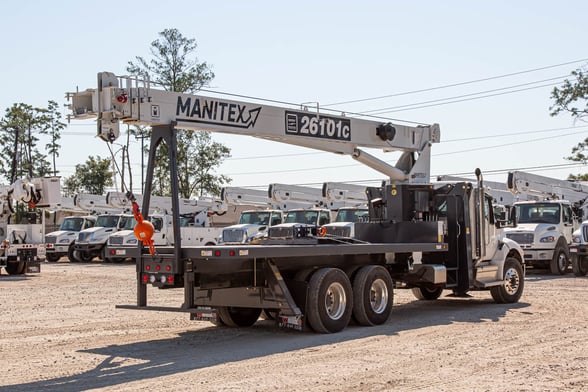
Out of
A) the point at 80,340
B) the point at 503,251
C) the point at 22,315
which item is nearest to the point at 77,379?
the point at 80,340

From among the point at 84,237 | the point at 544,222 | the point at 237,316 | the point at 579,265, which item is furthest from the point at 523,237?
the point at 84,237

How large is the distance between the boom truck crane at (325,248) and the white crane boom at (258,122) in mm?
20

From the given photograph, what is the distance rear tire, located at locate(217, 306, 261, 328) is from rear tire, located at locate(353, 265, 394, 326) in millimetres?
1742

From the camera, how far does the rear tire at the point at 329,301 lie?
39.4 feet

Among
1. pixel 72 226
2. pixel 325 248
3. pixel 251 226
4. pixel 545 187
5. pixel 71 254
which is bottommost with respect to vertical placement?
pixel 71 254

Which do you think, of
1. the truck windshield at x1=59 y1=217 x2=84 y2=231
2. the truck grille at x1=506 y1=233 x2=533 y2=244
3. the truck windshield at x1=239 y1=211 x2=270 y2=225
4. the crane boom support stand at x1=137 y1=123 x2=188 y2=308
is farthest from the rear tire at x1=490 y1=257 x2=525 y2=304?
the truck windshield at x1=59 y1=217 x2=84 y2=231

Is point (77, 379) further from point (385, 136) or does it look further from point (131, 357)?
point (385, 136)

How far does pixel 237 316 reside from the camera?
13.3m

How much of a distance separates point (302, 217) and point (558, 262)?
1030 centimetres

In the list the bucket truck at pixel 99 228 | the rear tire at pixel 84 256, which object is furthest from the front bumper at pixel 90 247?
the rear tire at pixel 84 256

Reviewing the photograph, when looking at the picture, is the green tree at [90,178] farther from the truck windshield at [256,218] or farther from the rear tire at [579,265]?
the rear tire at [579,265]

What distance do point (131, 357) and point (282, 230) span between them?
380cm

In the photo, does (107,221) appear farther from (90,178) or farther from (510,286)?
(90,178)

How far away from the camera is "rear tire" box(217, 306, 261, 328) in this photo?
519 inches
